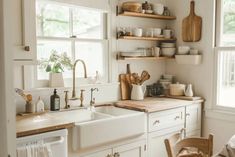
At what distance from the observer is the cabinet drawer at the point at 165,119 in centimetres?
285

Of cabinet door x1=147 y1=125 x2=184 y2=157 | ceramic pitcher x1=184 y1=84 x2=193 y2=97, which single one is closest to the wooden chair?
cabinet door x1=147 y1=125 x2=184 y2=157

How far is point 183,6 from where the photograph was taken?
3.63 m

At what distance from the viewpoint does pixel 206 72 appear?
3.45 m

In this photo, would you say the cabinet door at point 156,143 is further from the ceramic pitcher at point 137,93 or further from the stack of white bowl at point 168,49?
the stack of white bowl at point 168,49

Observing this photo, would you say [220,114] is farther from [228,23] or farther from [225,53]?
[228,23]

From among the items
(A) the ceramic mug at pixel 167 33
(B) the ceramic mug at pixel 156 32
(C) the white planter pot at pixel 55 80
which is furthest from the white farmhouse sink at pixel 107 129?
(A) the ceramic mug at pixel 167 33

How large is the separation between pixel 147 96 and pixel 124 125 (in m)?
1.20

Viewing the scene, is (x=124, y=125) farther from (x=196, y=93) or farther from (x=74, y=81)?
(x=196, y=93)

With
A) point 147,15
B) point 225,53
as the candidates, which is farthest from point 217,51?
point 147,15

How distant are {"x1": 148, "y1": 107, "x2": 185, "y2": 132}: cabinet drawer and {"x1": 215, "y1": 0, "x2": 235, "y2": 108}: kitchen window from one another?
1.92ft

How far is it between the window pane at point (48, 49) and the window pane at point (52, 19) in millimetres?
86

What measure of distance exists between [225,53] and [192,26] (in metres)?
0.54

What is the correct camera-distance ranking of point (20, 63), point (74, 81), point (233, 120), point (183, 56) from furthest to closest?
point (183, 56)
point (233, 120)
point (74, 81)
point (20, 63)

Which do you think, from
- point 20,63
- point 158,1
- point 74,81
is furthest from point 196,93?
point 20,63
